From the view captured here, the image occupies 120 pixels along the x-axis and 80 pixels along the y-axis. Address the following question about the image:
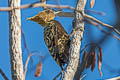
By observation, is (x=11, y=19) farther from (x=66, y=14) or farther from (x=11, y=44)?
(x=66, y=14)

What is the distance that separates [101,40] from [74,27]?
1.83m

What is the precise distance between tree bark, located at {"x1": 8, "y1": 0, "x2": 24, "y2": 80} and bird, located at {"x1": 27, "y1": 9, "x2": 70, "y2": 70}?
4.62 ft

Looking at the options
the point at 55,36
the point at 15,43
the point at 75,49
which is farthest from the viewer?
the point at 55,36

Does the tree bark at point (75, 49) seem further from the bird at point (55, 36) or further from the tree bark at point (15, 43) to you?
the bird at point (55, 36)

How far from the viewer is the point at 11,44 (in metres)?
2.39

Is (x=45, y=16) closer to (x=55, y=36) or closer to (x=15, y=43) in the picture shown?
(x=55, y=36)

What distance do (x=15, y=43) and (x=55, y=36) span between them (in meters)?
1.57

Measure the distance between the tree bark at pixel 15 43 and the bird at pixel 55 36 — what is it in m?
1.41

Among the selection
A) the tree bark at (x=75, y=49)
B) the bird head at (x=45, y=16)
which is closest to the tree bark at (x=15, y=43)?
the tree bark at (x=75, y=49)

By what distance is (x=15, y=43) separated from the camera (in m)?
2.37

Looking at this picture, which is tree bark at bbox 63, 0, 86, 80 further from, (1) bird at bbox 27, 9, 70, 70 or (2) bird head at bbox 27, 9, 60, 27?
(2) bird head at bbox 27, 9, 60, 27

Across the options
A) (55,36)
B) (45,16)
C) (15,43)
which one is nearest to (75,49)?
(15,43)

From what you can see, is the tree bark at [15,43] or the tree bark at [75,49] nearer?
the tree bark at [15,43]

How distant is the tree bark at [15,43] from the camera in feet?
7.72
